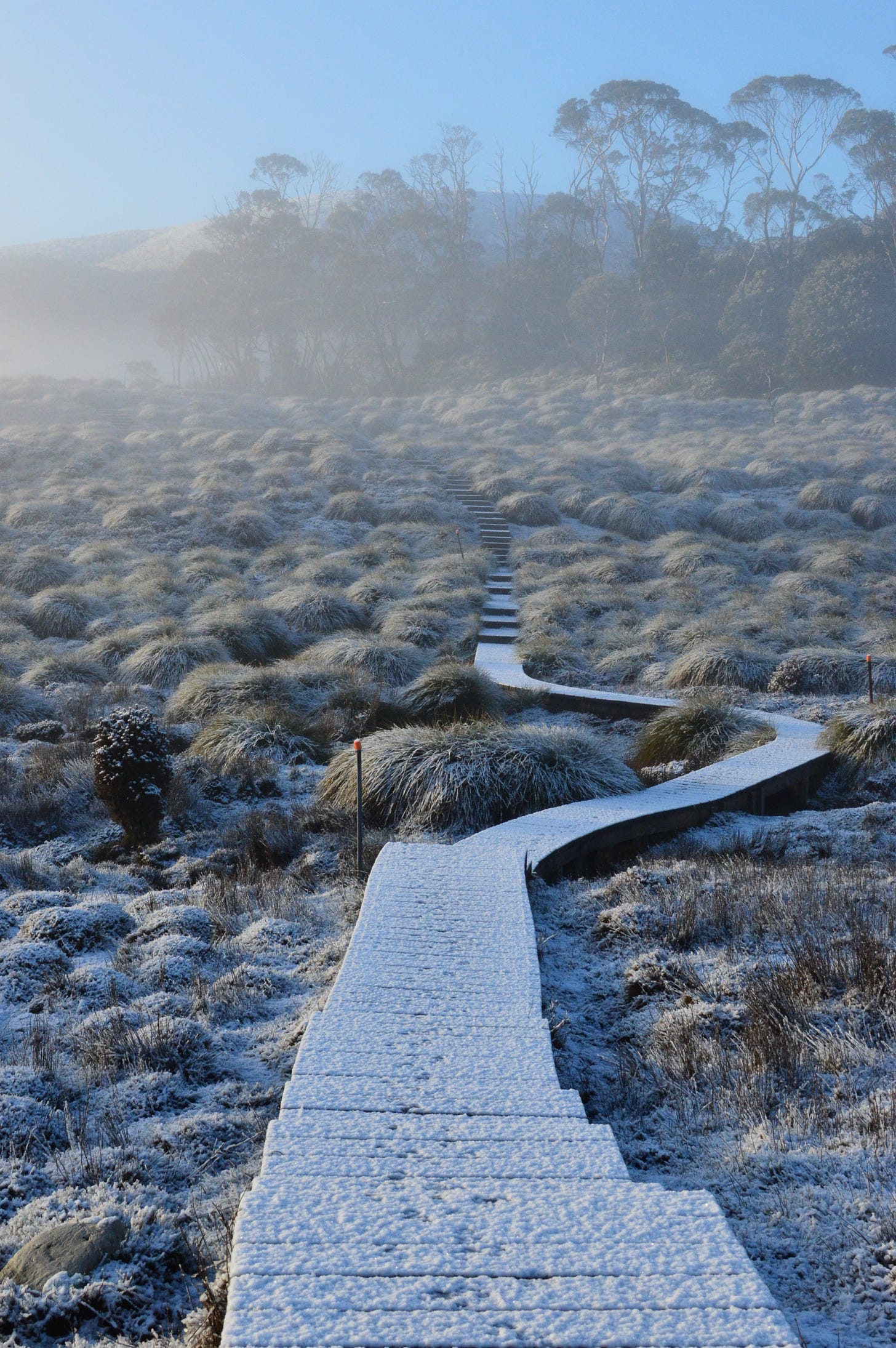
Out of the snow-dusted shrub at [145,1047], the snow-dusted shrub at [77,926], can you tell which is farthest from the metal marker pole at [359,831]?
the snow-dusted shrub at [145,1047]

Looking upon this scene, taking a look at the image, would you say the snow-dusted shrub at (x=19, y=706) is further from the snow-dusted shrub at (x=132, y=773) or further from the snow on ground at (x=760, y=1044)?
the snow on ground at (x=760, y=1044)

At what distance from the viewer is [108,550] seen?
17.7m

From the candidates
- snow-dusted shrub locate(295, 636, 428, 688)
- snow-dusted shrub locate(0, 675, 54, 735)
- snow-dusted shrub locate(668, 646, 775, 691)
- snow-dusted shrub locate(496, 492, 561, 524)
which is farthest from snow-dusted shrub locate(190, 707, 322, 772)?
snow-dusted shrub locate(496, 492, 561, 524)

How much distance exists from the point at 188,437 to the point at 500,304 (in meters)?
21.8

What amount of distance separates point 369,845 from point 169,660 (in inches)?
234

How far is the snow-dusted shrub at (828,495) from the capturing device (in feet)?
69.1

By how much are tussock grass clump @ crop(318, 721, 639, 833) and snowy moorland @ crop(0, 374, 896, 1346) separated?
50 mm

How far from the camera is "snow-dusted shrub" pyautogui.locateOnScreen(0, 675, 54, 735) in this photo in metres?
10.7

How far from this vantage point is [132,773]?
7.67m

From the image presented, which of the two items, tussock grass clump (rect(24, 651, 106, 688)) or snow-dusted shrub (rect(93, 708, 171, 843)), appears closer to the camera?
snow-dusted shrub (rect(93, 708, 171, 843))

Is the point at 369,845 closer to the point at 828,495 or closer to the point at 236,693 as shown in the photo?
the point at 236,693

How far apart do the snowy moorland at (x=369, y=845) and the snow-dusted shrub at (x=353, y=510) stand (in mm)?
65

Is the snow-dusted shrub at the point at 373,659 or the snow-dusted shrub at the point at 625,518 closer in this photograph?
the snow-dusted shrub at the point at 373,659

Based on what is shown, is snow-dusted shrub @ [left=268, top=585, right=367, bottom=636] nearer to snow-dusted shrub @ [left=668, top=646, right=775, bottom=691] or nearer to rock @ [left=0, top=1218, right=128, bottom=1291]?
snow-dusted shrub @ [left=668, top=646, right=775, bottom=691]
